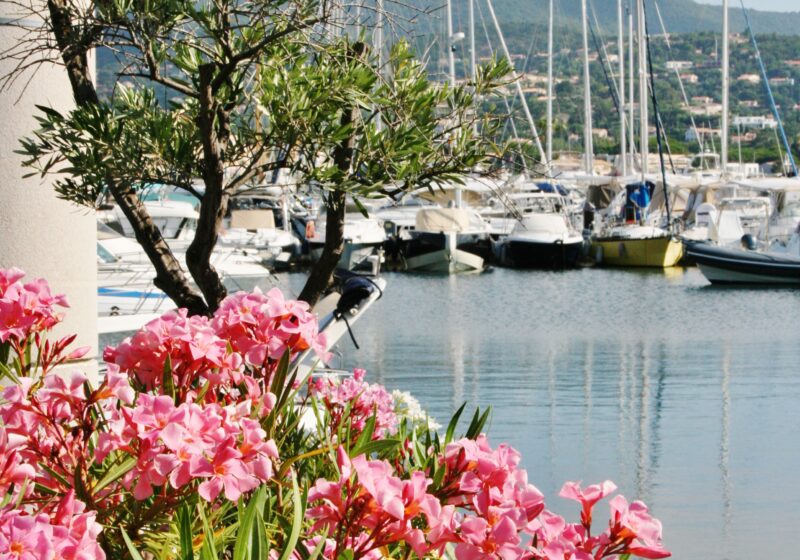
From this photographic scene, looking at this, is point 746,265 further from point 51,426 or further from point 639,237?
point 51,426

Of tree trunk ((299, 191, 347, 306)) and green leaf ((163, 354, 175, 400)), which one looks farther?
tree trunk ((299, 191, 347, 306))

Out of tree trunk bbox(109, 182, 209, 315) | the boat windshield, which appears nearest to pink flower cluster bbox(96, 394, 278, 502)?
tree trunk bbox(109, 182, 209, 315)

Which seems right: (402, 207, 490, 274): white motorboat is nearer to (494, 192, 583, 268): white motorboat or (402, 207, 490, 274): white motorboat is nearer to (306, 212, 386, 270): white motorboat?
(494, 192, 583, 268): white motorboat

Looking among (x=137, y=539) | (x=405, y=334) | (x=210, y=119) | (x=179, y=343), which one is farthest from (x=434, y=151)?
(x=405, y=334)

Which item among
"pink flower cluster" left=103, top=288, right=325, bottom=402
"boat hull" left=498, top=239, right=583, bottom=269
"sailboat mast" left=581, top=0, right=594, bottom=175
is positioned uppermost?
"sailboat mast" left=581, top=0, right=594, bottom=175

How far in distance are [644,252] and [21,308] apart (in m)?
43.7

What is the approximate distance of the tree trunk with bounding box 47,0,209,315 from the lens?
4746mm

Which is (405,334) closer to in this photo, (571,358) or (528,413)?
(571,358)

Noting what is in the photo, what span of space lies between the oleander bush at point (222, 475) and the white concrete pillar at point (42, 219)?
6.03ft

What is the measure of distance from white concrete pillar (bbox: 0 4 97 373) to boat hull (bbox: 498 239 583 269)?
41195 millimetres

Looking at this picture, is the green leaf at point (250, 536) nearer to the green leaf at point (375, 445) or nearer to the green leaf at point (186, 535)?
the green leaf at point (186, 535)

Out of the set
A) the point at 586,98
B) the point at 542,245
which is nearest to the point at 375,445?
the point at 542,245

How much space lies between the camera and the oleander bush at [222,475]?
7.92 feet

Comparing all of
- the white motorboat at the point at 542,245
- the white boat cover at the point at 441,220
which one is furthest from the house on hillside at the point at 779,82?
the white boat cover at the point at 441,220
